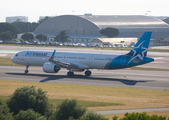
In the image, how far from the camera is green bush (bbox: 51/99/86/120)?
55.0ft

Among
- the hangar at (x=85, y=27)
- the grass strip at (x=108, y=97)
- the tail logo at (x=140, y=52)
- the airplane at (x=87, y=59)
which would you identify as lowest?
the grass strip at (x=108, y=97)

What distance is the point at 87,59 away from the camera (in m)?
46.3

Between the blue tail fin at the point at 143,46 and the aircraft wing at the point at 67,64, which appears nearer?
the blue tail fin at the point at 143,46

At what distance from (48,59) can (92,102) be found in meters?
23.7

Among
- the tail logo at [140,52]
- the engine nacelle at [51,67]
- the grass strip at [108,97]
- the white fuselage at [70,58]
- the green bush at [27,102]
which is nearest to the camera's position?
the green bush at [27,102]

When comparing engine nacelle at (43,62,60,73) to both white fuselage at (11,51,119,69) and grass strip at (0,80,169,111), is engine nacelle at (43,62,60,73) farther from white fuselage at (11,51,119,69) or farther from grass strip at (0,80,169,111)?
grass strip at (0,80,169,111)

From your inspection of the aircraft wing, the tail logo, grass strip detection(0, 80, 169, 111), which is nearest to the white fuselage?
the aircraft wing

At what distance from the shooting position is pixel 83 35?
623ft

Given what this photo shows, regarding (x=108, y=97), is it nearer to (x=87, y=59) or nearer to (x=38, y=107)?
(x=38, y=107)

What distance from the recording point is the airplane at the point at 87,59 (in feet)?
143

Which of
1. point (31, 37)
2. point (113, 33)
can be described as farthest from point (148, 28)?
point (31, 37)

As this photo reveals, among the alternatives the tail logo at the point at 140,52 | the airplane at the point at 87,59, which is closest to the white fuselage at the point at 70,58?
the airplane at the point at 87,59

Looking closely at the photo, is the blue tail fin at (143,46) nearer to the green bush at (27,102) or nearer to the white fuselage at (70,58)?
the white fuselage at (70,58)

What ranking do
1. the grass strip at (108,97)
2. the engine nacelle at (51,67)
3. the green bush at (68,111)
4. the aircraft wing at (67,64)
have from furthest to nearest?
1. the engine nacelle at (51,67)
2. the aircraft wing at (67,64)
3. the grass strip at (108,97)
4. the green bush at (68,111)
